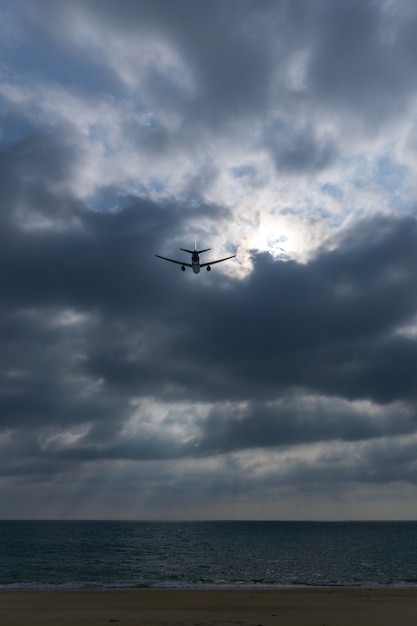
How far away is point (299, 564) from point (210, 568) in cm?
1412

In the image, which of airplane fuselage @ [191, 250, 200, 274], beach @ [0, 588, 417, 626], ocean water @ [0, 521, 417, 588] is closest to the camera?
beach @ [0, 588, 417, 626]

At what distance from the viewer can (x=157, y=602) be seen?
1535 inches

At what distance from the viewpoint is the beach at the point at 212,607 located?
103 ft

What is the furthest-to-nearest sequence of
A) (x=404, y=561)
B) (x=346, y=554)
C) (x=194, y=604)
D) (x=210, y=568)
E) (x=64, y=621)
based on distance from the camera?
(x=346, y=554)
(x=404, y=561)
(x=210, y=568)
(x=194, y=604)
(x=64, y=621)

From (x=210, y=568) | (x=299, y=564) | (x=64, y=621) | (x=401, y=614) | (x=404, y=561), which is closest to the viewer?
(x=64, y=621)

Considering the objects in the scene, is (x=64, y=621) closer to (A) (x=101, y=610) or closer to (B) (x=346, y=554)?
(A) (x=101, y=610)

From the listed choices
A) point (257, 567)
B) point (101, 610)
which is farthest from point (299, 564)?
point (101, 610)

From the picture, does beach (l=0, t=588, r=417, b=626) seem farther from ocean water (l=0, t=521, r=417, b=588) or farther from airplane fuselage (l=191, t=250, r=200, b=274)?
airplane fuselage (l=191, t=250, r=200, b=274)

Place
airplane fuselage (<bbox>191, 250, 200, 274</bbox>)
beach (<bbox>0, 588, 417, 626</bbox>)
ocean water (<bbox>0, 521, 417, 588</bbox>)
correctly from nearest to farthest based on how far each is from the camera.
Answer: beach (<bbox>0, 588, 417, 626</bbox>)
ocean water (<bbox>0, 521, 417, 588</bbox>)
airplane fuselage (<bbox>191, 250, 200, 274</bbox>)

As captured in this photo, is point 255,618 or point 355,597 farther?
point 355,597

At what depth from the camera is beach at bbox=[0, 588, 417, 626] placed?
31406 mm

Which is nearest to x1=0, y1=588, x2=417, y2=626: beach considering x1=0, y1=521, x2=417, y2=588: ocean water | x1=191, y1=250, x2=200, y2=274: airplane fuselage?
x1=0, y1=521, x2=417, y2=588: ocean water

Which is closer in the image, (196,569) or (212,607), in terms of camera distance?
(212,607)

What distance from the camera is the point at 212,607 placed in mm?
36438
